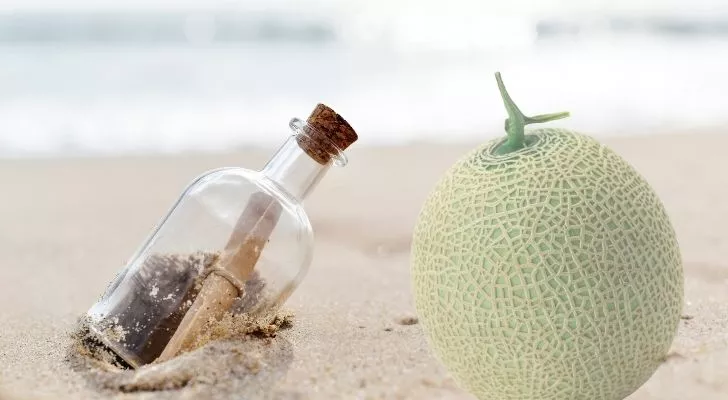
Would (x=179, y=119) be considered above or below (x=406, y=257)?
above

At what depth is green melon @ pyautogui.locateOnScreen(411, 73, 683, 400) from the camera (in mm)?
1438

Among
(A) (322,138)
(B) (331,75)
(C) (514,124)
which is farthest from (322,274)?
(B) (331,75)

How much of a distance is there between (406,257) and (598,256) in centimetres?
149

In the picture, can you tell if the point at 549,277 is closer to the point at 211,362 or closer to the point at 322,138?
the point at 322,138

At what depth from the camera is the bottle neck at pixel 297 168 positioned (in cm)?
186

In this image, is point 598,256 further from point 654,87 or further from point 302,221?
point 654,87

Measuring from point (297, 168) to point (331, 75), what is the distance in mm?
5007

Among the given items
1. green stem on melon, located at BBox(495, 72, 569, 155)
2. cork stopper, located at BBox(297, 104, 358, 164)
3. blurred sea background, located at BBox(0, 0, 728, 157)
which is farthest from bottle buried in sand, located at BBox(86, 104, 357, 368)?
blurred sea background, located at BBox(0, 0, 728, 157)

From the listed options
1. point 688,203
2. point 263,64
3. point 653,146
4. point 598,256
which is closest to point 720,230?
point 688,203

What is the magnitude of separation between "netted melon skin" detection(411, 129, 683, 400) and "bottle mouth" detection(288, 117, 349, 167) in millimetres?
336

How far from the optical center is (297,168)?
1.87m

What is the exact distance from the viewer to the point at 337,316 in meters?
2.29

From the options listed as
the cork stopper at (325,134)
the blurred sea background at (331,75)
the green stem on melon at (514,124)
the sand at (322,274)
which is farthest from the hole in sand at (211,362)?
the blurred sea background at (331,75)

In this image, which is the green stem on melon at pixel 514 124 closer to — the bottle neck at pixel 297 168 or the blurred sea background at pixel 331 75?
the bottle neck at pixel 297 168
